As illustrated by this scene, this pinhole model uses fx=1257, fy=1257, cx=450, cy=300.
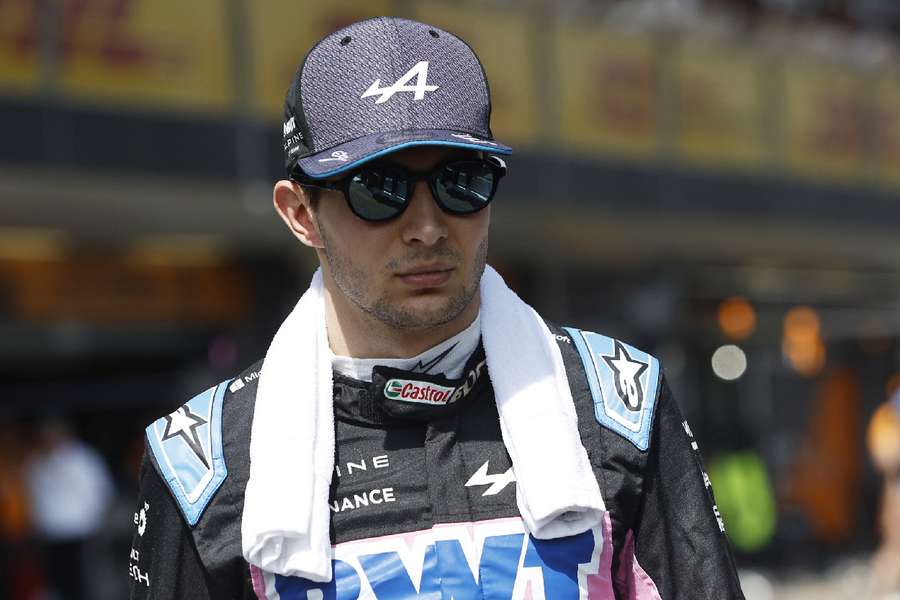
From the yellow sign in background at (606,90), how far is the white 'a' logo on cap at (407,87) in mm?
11116

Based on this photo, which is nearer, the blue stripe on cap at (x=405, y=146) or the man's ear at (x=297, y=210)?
the blue stripe on cap at (x=405, y=146)

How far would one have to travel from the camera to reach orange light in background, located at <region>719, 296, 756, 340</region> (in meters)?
15.4

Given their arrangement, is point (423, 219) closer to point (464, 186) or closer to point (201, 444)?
point (464, 186)

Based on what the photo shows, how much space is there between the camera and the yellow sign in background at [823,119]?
616 inches

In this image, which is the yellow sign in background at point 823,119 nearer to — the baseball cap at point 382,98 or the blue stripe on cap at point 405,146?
the baseball cap at point 382,98

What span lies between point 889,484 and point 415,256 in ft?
21.4

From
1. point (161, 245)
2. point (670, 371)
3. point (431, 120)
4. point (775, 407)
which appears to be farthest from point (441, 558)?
point (775, 407)

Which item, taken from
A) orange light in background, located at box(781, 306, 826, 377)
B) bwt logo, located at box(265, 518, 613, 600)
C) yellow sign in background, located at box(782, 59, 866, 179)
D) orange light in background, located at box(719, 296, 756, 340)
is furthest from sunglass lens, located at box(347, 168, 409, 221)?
orange light in background, located at box(781, 306, 826, 377)

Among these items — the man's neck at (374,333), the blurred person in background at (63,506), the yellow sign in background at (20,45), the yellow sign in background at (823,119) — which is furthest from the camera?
the yellow sign in background at (823,119)

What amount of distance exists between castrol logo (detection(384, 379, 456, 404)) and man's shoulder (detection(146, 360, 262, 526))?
0.29 metres

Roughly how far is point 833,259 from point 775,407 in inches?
124

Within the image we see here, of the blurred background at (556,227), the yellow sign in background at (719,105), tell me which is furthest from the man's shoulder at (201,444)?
the yellow sign in background at (719,105)

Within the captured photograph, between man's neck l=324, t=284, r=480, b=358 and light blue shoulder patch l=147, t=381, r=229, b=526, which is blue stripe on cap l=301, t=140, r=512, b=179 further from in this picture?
light blue shoulder patch l=147, t=381, r=229, b=526

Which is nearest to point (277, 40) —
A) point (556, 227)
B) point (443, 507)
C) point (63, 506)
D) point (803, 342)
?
point (556, 227)
